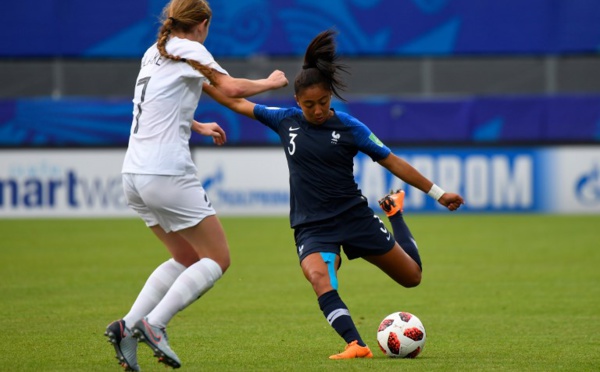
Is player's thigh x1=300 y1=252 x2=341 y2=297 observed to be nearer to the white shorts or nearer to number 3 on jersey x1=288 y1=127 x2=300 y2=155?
number 3 on jersey x1=288 y1=127 x2=300 y2=155

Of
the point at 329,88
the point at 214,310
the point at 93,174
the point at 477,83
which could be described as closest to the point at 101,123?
the point at 93,174

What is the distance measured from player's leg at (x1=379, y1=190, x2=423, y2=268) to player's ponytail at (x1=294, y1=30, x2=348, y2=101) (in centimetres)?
132

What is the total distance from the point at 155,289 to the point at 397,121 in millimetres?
16559

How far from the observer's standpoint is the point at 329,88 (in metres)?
6.73

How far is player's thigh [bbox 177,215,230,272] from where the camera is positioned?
234 inches

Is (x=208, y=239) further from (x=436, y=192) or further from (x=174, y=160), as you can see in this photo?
(x=436, y=192)

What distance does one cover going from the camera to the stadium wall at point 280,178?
2119 cm

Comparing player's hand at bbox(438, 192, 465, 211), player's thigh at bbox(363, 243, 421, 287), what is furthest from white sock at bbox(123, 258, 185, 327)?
player's hand at bbox(438, 192, 465, 211)

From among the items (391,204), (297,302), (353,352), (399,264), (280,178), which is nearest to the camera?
(353,352)

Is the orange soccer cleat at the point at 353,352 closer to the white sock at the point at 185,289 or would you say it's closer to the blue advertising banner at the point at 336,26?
the white sock at the point at 185,289

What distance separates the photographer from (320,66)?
673cm

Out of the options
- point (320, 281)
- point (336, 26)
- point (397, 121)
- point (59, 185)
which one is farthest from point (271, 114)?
point (336, 26)

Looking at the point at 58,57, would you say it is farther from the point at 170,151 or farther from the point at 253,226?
the point at 170,151

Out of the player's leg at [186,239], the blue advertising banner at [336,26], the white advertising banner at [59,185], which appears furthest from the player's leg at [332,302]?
the blue advertising banner at [336,26]
